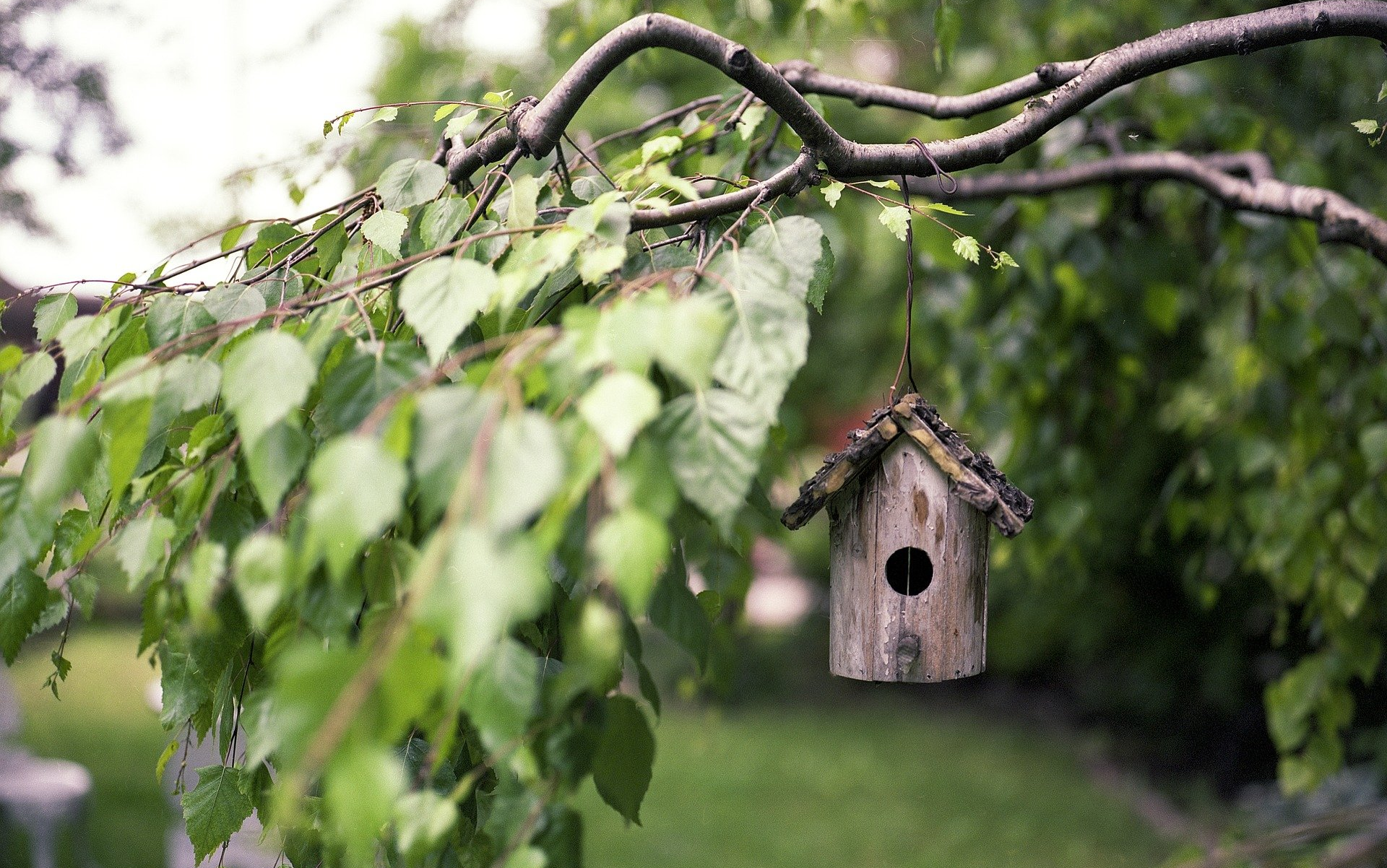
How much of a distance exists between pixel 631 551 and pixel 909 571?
0.79m

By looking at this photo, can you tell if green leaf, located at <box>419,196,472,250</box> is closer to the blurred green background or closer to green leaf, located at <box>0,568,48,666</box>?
green leaf, located at <box>0,568,48,666</box>

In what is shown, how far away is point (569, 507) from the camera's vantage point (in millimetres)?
603

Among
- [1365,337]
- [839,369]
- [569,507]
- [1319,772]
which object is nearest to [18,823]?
[569,507]

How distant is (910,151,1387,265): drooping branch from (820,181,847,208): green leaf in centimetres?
50

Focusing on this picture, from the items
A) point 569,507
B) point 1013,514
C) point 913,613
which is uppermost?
point 1013,514

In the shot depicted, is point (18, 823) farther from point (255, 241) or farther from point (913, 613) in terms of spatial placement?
point (913, 613)

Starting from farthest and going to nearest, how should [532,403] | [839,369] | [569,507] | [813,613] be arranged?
1. [813,613]
2. [839,369]
3. [532,403]
4. [569,507]

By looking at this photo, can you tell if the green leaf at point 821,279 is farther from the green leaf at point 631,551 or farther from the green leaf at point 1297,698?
the green leaf at point 1297,698

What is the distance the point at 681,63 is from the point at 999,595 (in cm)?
348

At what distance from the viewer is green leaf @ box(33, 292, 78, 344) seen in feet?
3.44

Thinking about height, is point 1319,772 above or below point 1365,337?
below

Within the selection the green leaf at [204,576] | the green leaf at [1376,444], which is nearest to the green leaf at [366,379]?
the green leaf at [204,576]

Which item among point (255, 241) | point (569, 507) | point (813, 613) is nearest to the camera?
point (569, 507)

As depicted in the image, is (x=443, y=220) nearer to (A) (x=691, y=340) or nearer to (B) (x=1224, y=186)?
(A) (x=691, y=340)
